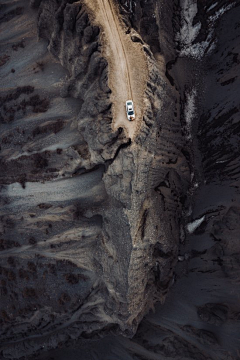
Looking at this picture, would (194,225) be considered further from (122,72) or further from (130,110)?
(122,72)

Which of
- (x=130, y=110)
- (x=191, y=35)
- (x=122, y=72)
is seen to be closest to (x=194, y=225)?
(x=130, y=110)

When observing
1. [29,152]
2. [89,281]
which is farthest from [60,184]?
[89,281]

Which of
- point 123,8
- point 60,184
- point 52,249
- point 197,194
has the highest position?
point 123,8

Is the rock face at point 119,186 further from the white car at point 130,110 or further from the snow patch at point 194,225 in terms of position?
the white car at point 130,110

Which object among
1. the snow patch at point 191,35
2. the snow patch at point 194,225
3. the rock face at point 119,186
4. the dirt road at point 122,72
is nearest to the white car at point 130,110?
the dirt road at point 122,72

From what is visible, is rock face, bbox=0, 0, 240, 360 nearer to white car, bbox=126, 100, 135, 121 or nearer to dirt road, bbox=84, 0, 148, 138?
dirt road, bbox=84, 0, 148, 138

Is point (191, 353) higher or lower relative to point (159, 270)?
lower

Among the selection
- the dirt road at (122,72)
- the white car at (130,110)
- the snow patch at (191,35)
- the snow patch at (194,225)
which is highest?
the snow patch at (191,35)

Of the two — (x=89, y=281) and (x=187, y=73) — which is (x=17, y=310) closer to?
(x=89, y=281)
